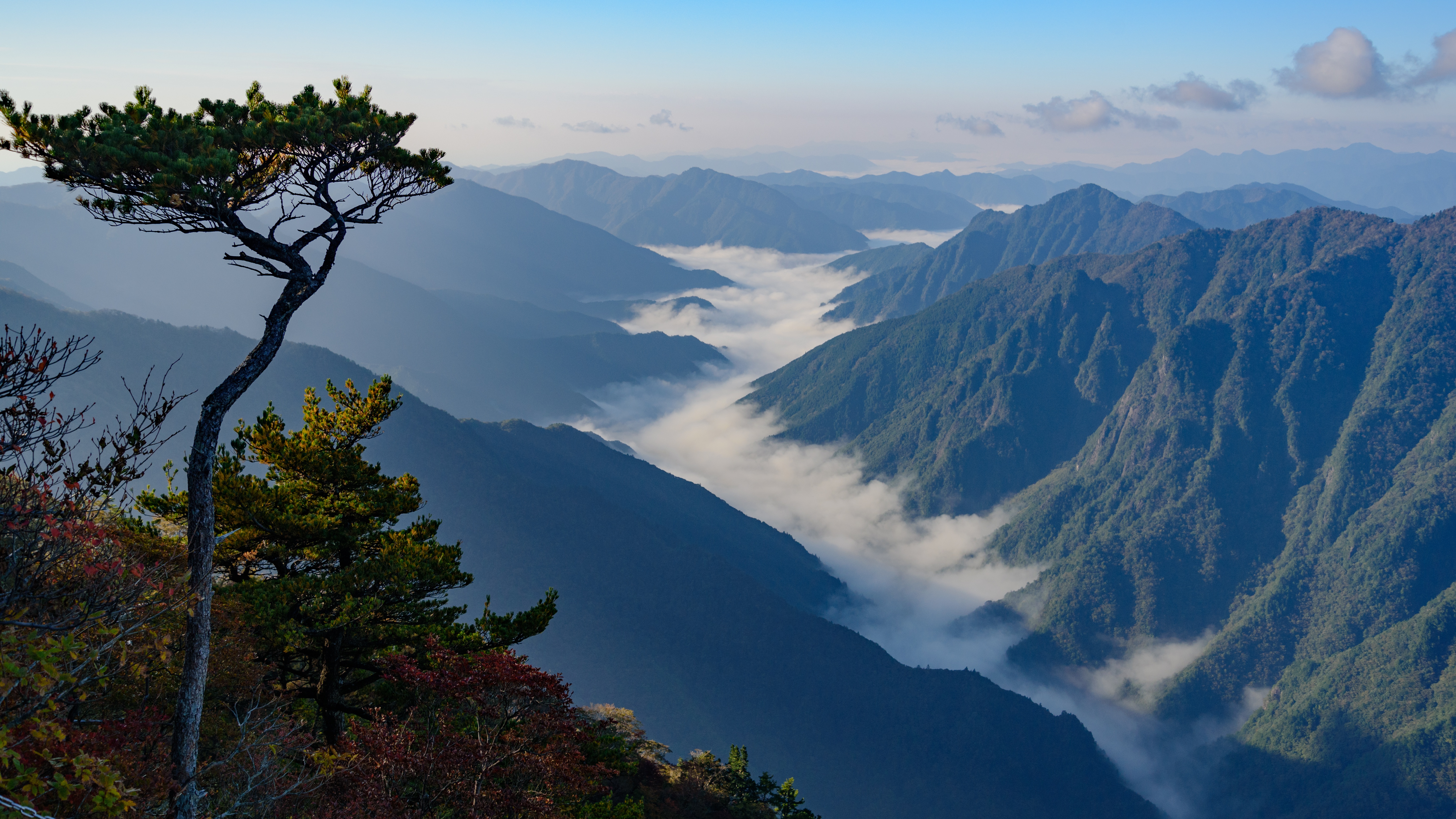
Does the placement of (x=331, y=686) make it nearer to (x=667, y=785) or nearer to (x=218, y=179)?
(x=218, y=179)

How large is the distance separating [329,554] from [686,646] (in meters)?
161

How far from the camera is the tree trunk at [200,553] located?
15.3 metres

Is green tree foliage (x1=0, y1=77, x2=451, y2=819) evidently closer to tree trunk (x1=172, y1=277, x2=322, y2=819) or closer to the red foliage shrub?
tree trunk (x1=172, y1=277, x2=322, y2=819)

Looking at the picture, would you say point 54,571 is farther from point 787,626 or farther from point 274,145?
point 787,626

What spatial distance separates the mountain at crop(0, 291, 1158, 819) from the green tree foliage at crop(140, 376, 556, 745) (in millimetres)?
135534

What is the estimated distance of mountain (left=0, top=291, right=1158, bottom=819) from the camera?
163000 mm

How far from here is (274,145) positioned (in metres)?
15.3

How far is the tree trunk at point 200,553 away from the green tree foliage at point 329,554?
649cm

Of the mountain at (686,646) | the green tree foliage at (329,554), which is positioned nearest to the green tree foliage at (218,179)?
the green tree foliage at (329,554)

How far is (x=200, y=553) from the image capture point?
1570 cm

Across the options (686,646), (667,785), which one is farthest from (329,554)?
(686,646)


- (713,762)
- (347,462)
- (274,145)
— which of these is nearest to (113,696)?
(347,462)

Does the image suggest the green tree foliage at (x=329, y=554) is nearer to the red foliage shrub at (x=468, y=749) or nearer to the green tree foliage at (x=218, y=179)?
the red foliage shrub at (x=468, y=749)

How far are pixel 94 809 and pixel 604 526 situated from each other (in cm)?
18280
